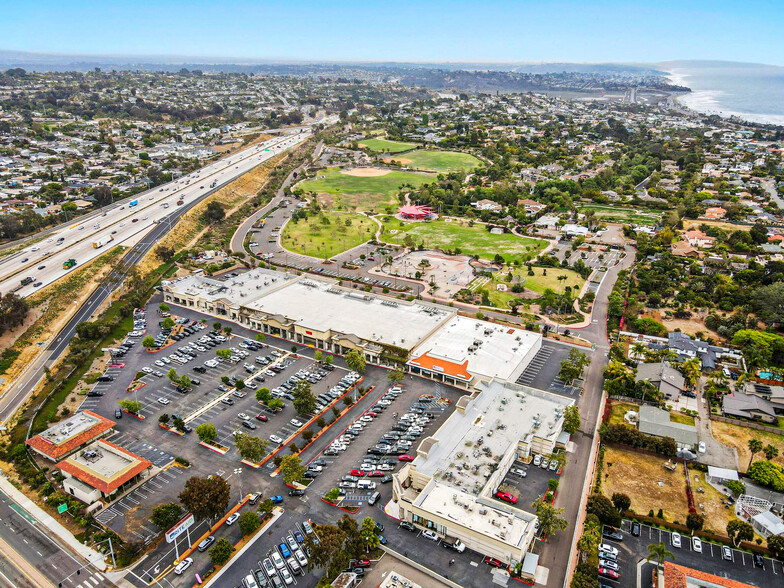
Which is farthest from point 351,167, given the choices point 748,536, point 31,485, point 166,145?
point 748,536

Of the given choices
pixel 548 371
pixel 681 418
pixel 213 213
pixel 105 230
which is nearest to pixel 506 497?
pixel 548 371

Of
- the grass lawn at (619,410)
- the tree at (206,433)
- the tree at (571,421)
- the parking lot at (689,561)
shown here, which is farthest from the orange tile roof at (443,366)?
the tree at (206,433)

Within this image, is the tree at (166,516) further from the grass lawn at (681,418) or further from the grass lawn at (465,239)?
the grass lawn at (465,239)

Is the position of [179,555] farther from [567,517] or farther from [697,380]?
[697,380]

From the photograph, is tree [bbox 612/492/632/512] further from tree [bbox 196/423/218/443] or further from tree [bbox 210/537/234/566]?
tree [bbox 196/423/218/443]

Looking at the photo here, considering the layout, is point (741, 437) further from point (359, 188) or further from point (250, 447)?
point (359, 188)
